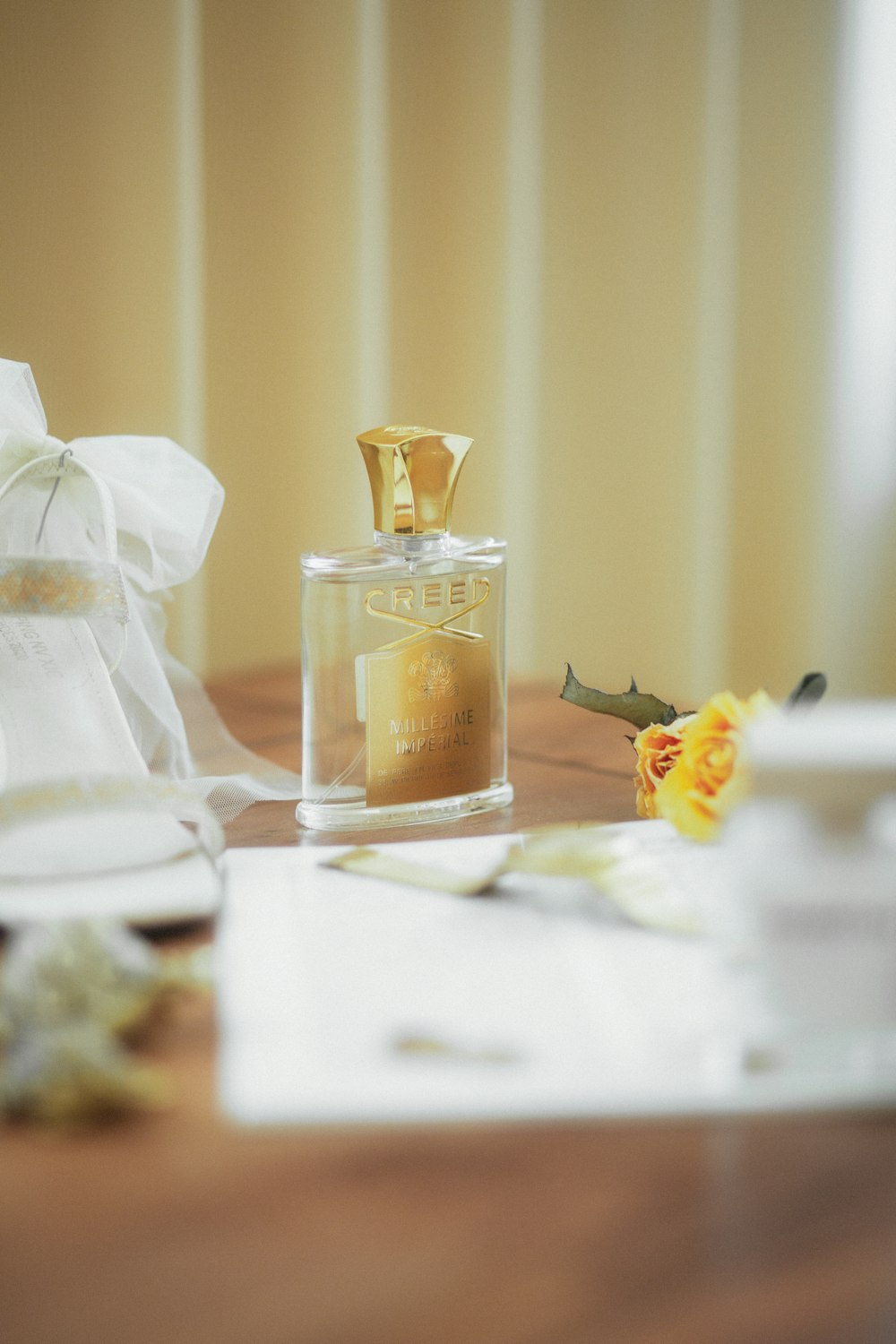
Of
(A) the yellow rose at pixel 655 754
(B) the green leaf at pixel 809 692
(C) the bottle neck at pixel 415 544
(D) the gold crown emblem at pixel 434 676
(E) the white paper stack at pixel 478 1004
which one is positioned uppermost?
(C) the bottle neck at pixel 415 544

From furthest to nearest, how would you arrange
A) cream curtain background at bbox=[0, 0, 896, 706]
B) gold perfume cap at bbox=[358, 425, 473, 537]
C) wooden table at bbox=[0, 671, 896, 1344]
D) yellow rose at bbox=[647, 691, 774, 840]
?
1. cream curtain background at bbox=[0, 0, 896, 706]
2. gold perfume cap at bbox=[358, 425, 473, 537]
3. yellow rose at bbox=[647, 691, 774, 840]
4. wooden table at bbox=[0, 671, 896, 1344]

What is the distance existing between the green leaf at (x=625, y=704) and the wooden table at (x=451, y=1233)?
39cm

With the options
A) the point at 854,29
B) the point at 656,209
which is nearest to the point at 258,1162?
the point at 656,209

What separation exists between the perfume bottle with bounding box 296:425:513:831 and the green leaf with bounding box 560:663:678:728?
5 centimetres

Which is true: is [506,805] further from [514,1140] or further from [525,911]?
[514,1140]

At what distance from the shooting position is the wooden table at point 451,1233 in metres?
0.31

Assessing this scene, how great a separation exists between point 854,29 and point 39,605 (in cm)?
134

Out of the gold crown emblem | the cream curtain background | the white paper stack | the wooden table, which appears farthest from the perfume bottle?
the cream curtain background

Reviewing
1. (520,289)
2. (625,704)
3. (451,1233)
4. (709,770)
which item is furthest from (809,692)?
(520,289)

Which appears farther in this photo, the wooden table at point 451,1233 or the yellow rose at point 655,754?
the yellow rose at point 655,754

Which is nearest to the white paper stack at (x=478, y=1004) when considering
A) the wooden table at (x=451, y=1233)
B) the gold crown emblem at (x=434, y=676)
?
the wooden table at (x=451, y=1233)

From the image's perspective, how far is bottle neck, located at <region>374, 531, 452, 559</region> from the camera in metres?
0.74

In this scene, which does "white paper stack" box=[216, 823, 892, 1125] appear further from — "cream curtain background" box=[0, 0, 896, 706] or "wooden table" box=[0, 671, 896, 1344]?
"cream curtain background" box=[0, 0, 896, 706]

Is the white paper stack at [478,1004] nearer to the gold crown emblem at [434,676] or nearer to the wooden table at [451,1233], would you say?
the wooden table at [451,1233]
